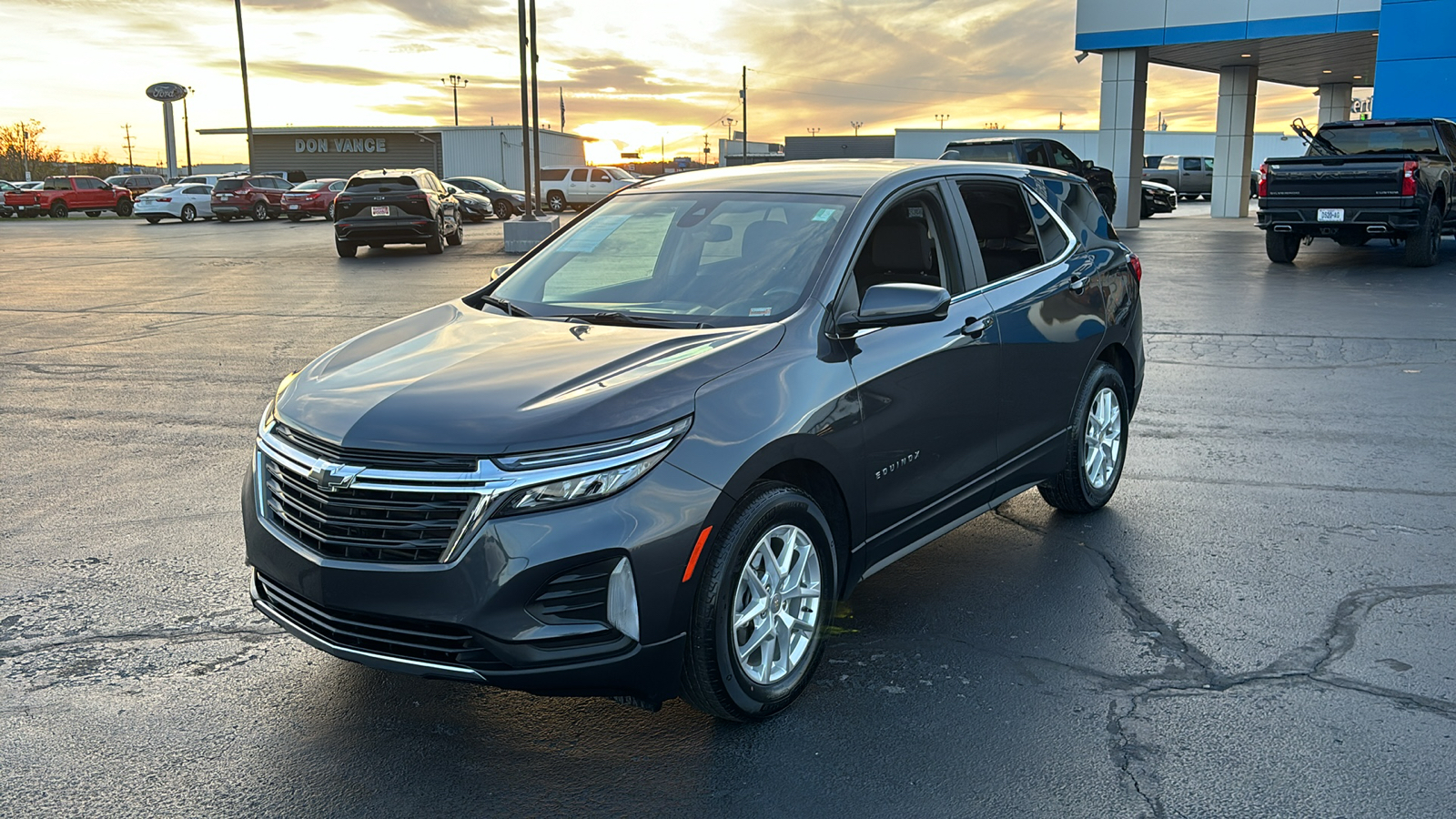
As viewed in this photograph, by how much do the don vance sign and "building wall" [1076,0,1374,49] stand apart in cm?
5832

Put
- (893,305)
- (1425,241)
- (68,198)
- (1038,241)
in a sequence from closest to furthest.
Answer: (893,305) < (1038,241) < (1425,241) < (68,198)

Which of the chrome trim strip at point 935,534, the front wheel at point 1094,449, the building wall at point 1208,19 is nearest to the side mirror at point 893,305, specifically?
the chrome trim strip at point 935,534

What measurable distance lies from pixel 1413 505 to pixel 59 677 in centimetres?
608

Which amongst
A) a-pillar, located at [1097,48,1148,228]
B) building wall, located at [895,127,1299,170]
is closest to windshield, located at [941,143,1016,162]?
a-pillar, located at [1097,48,1148,228]

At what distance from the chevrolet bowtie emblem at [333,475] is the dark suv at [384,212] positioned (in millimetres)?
21115

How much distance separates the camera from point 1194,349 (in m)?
11.1

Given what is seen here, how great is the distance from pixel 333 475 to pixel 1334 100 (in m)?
43.4

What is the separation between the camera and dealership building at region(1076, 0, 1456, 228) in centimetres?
2455

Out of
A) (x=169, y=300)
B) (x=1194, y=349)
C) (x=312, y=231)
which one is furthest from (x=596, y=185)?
(x=1194, y=349)

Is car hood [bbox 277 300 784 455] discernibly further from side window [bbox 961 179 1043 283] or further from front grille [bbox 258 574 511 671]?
side window [bbox 961 179 1043 283]

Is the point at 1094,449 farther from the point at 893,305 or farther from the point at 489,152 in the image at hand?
the point at 489,152

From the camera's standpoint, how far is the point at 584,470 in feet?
10.6

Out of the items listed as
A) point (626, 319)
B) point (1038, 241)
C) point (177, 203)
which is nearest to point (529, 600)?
point (626, 319)

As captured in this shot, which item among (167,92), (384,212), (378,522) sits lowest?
(378,522)
